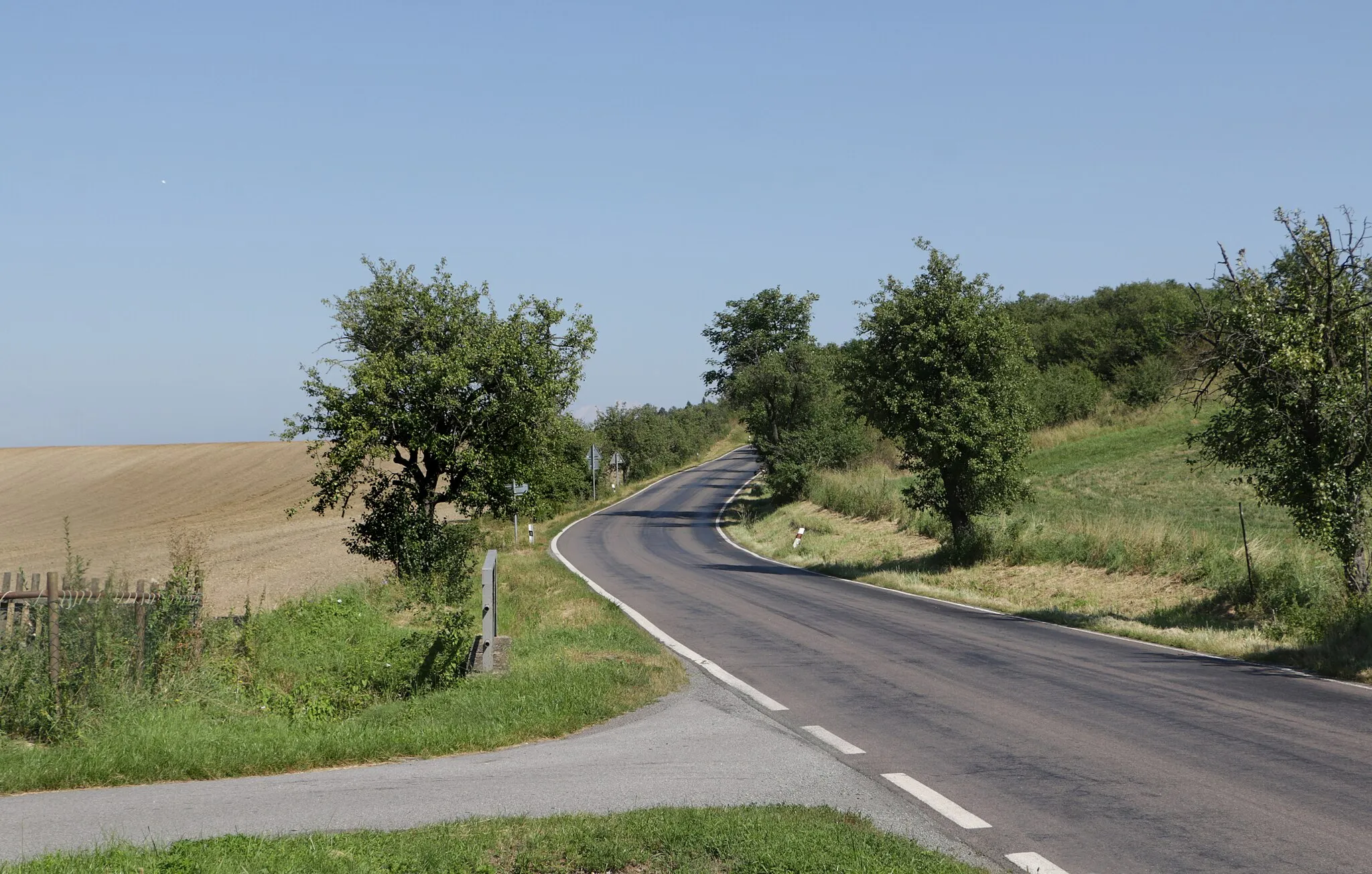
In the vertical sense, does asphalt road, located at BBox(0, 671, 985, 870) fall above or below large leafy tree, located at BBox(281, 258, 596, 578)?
below

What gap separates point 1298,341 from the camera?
1527 centimetres

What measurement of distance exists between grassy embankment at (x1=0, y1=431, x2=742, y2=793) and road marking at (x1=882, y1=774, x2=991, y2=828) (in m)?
3.24

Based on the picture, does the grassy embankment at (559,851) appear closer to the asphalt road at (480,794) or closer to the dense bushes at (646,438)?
the asphalt road at (480,794)

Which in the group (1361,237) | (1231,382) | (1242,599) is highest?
(1361,237)

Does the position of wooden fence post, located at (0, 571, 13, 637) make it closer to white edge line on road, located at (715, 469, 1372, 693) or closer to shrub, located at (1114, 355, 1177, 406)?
white edge line on road, located at (715, 469, 1372, 693)

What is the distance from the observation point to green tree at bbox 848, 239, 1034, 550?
90.0ft

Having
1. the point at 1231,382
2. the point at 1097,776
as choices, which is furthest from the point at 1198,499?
the point at 1097,776

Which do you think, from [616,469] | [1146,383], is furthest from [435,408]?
[1146,383]

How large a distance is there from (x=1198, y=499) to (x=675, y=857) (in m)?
34.8

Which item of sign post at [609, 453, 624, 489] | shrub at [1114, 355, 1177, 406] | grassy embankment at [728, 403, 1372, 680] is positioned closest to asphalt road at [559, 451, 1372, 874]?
grassy embankment at [728, 403, 1372, 680]

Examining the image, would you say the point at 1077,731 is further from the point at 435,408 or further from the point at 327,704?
the point at 435,408

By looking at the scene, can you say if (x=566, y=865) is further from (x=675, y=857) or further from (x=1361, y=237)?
(x=1361, y=237)

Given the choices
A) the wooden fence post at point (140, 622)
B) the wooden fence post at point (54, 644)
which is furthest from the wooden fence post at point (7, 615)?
the wooden fence post at point (140, 622)

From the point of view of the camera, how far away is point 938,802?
7.07 m
